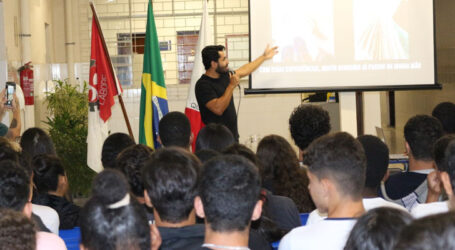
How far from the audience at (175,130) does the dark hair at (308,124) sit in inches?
26.2

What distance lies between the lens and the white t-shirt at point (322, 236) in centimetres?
215

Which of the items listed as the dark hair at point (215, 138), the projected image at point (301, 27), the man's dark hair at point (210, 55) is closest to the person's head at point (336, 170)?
the dark hair at point (215, 138)

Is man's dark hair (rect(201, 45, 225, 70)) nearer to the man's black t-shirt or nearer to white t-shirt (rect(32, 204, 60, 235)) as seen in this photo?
the man's black t-shirt

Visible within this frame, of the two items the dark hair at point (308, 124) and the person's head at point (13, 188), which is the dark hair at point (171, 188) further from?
the dark hair at point (308, 124)

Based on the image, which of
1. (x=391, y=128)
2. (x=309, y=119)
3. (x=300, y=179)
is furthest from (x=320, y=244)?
(x=391, y=128)

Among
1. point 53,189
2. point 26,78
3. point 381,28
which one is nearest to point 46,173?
point 53,189

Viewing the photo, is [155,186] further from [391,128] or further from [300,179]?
[391,128]

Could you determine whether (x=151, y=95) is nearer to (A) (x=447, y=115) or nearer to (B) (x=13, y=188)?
(A) (x=447, y=115)

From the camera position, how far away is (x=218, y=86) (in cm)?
538

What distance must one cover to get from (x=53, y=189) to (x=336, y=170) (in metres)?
1.66

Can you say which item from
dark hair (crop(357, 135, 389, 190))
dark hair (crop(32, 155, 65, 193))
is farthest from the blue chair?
dark hair (crop(357, 135, 389, 190))

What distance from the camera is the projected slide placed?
5.49 meters

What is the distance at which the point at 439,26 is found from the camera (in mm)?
12742

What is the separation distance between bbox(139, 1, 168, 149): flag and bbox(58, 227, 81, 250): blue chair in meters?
2.70
